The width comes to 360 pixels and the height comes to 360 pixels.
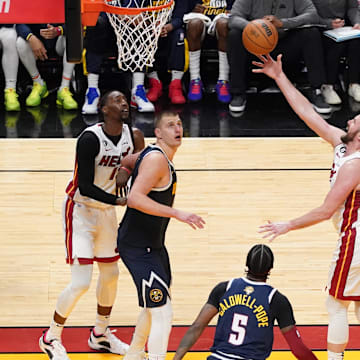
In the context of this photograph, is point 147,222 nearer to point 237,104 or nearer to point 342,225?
point 342,225

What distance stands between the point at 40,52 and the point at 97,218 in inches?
187

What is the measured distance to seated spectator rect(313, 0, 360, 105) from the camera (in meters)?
9.55

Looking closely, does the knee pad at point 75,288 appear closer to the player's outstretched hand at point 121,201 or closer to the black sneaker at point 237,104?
the player's outstretched hand at point 121,201

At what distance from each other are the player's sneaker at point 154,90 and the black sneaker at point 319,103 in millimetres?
1821

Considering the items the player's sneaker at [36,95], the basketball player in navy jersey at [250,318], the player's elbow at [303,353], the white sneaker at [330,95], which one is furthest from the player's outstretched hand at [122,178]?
the white sneaker at [330,95]

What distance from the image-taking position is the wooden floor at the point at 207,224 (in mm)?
5781

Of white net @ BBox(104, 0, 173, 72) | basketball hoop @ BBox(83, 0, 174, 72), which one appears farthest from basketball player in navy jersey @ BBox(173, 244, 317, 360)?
white net @ BBox(104, 0, 173, 72)

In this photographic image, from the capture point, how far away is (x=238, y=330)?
4.11 metres

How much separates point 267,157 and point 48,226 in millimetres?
2445

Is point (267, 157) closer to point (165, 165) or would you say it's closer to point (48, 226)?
point (48, 226)

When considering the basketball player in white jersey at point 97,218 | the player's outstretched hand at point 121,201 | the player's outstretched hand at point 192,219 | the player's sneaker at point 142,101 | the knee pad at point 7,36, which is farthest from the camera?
the knee pad at point 7,36

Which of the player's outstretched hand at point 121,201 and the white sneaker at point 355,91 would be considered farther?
the white sneaker at point 355,91

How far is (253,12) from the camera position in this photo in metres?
9.41

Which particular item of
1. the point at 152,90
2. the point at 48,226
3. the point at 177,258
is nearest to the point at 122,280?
the point at 177,258
